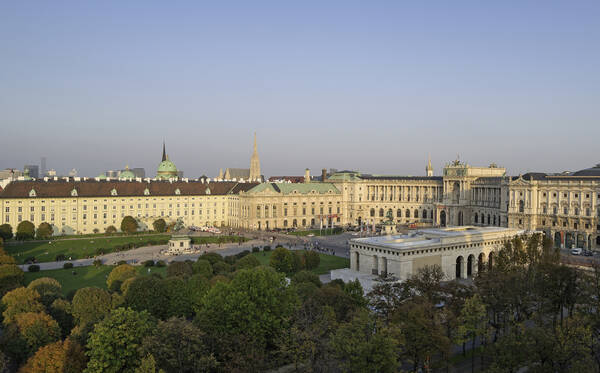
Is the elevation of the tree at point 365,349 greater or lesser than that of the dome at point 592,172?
lesser

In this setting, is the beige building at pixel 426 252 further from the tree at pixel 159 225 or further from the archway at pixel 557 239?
the tree at pixel 159 225

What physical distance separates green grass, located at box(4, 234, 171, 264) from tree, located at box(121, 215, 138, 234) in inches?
134

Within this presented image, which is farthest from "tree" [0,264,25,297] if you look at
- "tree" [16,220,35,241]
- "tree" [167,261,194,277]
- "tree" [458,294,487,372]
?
"tree" [458,294,487,372]

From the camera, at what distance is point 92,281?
218ft

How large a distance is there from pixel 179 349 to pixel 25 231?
279 feet

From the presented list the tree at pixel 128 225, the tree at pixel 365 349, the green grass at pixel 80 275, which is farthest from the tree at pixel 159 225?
the tree at pixel 365 349

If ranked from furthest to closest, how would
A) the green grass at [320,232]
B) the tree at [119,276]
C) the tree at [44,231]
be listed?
the green grass at [320,232] < the tree at [44,231] < the tree at [119,276]

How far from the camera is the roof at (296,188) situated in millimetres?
135875

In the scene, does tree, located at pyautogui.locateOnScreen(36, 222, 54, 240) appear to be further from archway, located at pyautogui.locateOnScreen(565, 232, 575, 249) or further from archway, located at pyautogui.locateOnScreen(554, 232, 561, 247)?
archway, located at pyautogui.locateOnScreen(565, 232, 575, 249)

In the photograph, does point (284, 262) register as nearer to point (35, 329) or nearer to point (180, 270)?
point (180, 270)

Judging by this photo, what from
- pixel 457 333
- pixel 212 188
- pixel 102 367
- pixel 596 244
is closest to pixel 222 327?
pixel 102 367

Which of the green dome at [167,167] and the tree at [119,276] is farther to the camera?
the green dome at [167,167]

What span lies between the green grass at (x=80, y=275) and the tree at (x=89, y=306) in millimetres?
18746

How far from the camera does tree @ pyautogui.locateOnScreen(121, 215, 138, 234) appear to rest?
4456 inches
